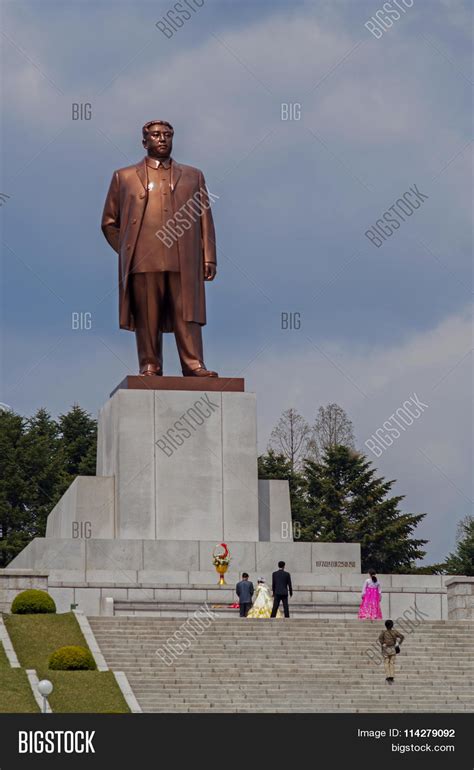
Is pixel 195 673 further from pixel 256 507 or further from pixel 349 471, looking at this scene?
pixel 349 471

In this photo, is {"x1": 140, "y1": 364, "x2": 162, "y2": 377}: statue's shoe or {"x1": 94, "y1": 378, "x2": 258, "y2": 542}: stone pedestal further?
{"x1": 140, "y1": 364, "x2": 162, "y2": 377}: statue's shoe

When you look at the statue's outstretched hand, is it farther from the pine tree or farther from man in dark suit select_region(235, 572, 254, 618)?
the pine tree

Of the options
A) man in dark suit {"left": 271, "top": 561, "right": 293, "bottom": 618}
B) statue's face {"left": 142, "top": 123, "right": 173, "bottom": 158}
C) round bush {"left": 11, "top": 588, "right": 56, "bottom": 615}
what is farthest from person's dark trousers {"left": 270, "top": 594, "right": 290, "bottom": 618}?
statue's face {"left": 142, "top": 123, "right": 173, "bottom": 158}

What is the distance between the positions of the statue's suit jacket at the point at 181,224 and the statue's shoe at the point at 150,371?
0.70 meters

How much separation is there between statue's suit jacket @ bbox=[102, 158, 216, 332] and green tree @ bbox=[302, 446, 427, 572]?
574 inches

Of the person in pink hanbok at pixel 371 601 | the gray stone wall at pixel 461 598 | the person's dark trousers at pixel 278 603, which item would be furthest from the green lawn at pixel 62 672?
the gray stone wall at pixel 461 598

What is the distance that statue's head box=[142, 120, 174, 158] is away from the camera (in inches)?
1124

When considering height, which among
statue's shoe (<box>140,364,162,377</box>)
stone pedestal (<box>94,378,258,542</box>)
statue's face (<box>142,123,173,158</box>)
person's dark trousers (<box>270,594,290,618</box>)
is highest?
statue's face (<box>142,123,173,158</box>)

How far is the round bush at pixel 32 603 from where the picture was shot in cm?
2315

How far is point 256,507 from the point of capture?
27.8m
